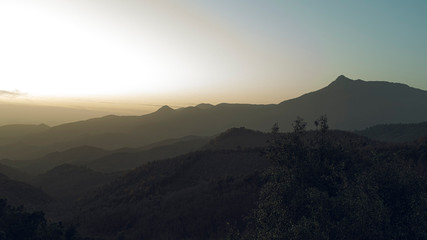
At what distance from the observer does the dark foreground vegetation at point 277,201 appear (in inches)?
582

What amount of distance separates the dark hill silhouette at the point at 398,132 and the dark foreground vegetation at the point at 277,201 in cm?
4723

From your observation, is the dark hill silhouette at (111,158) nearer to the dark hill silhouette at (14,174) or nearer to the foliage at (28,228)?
the dark hill silhouette at (14,174)

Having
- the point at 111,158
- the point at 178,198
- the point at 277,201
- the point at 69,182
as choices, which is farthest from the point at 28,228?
the point at 111,158

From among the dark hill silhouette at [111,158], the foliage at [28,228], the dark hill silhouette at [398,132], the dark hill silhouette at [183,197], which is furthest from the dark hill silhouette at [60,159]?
the dark hill silhouette at [398,132]

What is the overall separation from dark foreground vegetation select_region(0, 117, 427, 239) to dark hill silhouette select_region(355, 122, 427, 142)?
1859 inches

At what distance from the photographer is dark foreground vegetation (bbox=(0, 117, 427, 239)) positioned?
1479 cm

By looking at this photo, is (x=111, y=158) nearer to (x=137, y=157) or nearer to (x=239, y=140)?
(x=137, y=157)

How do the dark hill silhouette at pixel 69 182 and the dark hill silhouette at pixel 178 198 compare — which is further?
the dark hill silhouette at pixel 69 182

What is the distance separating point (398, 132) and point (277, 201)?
96501 millimetres

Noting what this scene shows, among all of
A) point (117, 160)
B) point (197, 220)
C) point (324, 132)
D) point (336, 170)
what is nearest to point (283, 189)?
point (336, 170)

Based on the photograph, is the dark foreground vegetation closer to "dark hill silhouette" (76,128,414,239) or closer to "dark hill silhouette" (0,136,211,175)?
"dark hill silhouette" (76,128,414,239)

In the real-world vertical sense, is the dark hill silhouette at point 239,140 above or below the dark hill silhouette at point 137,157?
above

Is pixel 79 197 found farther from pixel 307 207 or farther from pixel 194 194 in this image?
pixel 307 207

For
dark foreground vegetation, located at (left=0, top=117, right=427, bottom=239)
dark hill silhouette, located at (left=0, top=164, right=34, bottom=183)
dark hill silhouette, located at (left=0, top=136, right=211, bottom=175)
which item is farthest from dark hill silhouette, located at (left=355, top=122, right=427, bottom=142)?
dark hill silhouette, located at (left=0, top=164, right=34, bottom=183)
